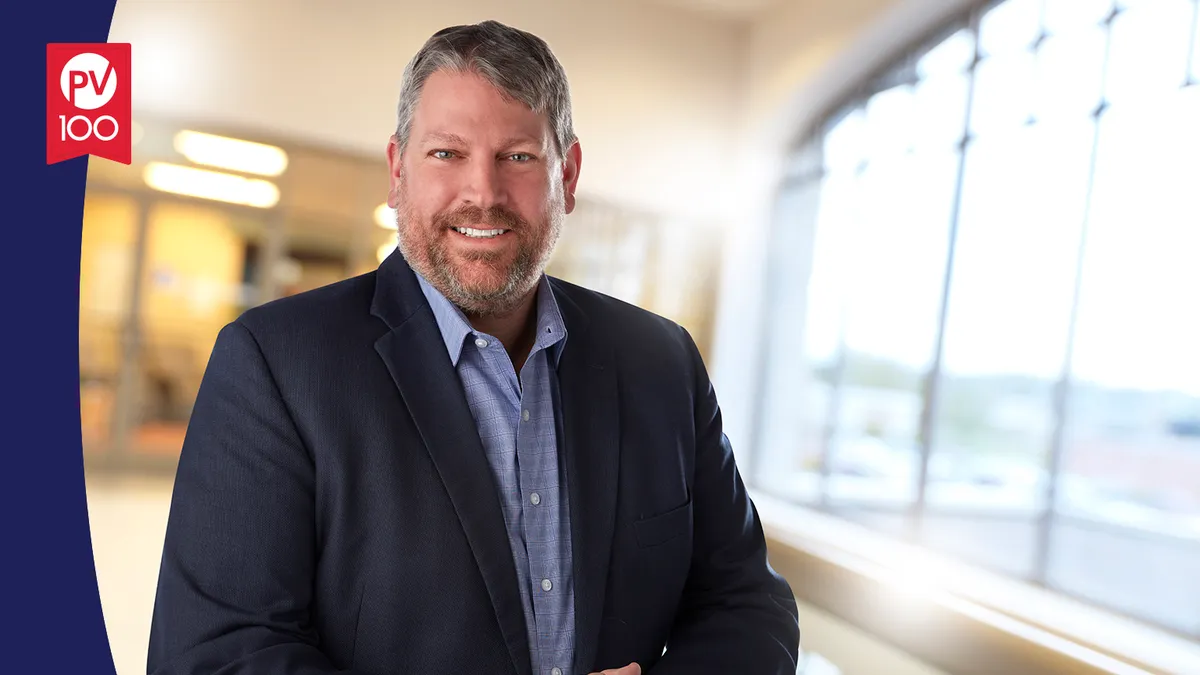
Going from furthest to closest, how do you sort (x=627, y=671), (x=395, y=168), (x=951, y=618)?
1. (x=951, y=618)
2. (x=395, y=168)
3. (x=627, y=671)

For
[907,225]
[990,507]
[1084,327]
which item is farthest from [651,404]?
[907,225]

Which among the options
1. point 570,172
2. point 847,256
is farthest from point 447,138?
point 847,256

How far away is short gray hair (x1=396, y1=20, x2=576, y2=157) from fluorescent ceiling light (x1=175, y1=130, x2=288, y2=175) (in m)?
4.08

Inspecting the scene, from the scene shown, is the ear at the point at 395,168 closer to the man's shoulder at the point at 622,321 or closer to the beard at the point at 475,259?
the beard at the point at 475,259

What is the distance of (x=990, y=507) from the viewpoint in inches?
277

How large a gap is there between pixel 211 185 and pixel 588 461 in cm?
474

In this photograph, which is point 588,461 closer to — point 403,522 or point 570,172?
point 403,522

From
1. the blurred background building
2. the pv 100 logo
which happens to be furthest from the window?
the pv 100 logo

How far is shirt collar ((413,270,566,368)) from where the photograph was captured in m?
1.30

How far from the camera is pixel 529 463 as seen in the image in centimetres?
127

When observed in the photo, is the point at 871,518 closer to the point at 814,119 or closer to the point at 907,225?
the point at 907,225

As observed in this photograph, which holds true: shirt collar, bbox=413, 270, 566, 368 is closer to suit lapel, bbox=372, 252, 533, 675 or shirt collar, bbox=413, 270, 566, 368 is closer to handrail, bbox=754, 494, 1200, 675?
suit lapel, bbox=372, 252, 533, 675

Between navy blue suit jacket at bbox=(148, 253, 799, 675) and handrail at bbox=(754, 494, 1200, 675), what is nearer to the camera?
navy blue suit jacket at bbox=(148, 253, 799, 675)

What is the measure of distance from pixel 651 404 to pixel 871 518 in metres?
6.94
